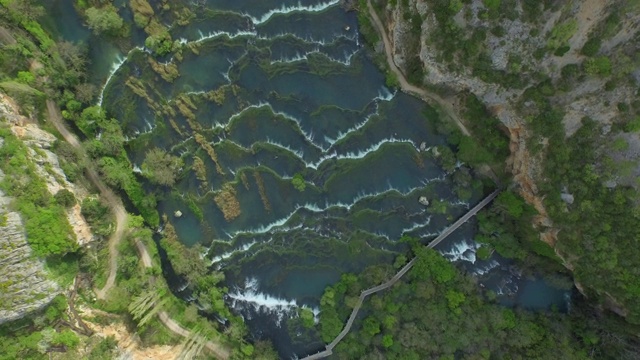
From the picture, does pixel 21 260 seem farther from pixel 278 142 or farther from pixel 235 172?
pixel 278 142

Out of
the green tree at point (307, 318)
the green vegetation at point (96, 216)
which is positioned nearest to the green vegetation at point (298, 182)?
the green tree at point (307, 318)

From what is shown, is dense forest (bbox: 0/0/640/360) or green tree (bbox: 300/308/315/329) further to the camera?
green tree (bbox: 300/308/315/329)

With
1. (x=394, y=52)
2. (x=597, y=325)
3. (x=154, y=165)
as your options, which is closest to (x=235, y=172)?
(x=154, y=165)

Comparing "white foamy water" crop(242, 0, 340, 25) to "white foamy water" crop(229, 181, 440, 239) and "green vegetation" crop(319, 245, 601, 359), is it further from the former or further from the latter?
"green vegetation" crop(319, 245, 601, 359)

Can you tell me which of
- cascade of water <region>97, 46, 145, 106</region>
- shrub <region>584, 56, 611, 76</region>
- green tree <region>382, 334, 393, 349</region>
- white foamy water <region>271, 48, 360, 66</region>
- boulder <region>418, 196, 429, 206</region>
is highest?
cascade of water <region>97, 46, 145, 106</region>

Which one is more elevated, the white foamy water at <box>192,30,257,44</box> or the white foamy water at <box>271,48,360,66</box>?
the white foamy water at <box>192,30,257,44</box>

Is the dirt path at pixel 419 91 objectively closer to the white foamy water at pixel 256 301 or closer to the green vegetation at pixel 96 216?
the white foamy water at pixel 256 301

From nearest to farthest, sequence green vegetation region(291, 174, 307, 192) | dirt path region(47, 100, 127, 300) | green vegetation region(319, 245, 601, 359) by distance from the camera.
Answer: green vegetation region(319, 245, 601, 359)
dirt path region(47, 100, 127, 300)
green vegetation region(291, 174, 307, 192)

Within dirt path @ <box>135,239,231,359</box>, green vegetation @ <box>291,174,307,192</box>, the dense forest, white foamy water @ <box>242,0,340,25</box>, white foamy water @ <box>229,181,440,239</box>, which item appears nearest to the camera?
the dense forest

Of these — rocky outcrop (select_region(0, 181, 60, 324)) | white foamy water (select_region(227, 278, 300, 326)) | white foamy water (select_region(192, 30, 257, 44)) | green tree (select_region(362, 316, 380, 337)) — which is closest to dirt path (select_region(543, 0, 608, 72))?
white foamy water (select_region(192, 30, 257, 44))
